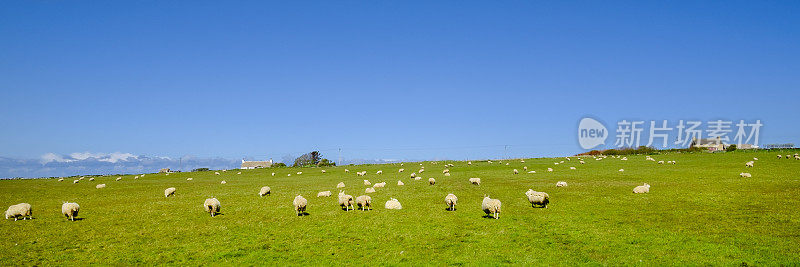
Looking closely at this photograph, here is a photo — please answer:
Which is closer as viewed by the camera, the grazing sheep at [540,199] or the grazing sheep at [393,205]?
the grazing sheep at [540,199]

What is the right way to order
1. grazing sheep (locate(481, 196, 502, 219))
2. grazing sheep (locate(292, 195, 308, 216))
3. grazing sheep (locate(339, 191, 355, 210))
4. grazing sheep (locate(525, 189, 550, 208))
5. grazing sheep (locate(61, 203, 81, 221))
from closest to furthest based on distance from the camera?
grazing sheep (locate(481, 196, 502, 219)) < grazing sheep (locate(61, 203, 81, 221)) < grazing sheep (locate(292, 195, 308, 216)) < grazing sheep (locate(525, 189, 550, 208)) < grazing sheep (locate(339, 191, 355, 210))

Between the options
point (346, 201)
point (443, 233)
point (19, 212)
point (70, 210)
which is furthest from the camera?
point (346, 201)

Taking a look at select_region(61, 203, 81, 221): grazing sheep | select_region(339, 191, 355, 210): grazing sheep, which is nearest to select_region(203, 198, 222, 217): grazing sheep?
select_region(61, 203, 81, 221): grazing sheep

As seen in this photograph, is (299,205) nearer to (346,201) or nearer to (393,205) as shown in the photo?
(346,201)

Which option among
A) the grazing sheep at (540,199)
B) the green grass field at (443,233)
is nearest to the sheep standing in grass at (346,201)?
the green grass field at (443,233)

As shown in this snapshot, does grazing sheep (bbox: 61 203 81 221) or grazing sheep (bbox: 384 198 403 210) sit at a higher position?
→ grazing sheep (bbox: 384 198 403 210)

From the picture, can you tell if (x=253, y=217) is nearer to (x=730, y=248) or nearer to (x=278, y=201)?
(x=278, y=201)

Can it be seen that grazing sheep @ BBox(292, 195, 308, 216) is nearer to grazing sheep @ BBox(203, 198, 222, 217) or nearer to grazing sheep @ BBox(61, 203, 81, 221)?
grazing sheep @ BBox(203, 198, 222, 217)

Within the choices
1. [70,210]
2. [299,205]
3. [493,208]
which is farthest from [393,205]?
[70,210]

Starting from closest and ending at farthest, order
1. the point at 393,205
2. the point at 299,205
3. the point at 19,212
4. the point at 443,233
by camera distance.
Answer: the point at 443,233, the point at 299,205, the point at 19,212, the point at 393,205

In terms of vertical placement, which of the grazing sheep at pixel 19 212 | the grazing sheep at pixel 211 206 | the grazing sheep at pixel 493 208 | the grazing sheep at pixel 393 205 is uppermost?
the grazing sheep at pixel 493 208

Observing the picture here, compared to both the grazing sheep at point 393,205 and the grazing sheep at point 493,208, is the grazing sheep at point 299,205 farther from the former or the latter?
the grazing sheep at point 493,208

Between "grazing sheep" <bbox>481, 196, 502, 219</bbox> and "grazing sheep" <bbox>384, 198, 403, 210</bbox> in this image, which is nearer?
"grazing sheep" <bbox>481, 196, 502, 219</bbox>

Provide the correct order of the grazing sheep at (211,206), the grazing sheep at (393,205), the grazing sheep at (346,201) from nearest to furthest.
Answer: the grazing sheep at (211,206) < the grazing sheep at (393,205) < the grazing sheep at (346,201)
